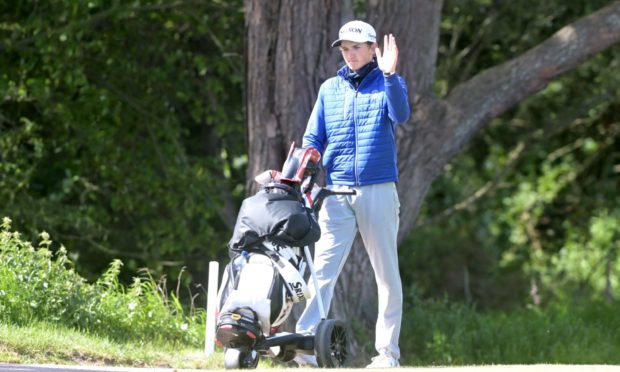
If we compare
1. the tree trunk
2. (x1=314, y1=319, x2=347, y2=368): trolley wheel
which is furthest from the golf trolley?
the tree trunk

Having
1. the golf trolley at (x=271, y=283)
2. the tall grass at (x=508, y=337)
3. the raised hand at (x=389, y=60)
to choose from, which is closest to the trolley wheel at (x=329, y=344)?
the golf trolley at (x=271, y=283)

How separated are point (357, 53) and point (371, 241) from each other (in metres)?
1.19

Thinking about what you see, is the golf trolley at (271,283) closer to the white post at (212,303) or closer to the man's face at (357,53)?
the white post at (212,303)

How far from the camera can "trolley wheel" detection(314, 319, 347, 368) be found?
25.2 ft

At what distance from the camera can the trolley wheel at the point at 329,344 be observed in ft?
25.2

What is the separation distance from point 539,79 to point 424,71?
3.22ft

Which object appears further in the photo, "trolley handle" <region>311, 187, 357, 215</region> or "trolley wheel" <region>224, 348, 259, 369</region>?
"trolley handle" <region>311, 187, 357, 215</region>

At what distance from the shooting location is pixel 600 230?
67.9 ft

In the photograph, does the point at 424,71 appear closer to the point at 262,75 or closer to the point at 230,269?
the point at 262,75

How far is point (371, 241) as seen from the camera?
8.52 meters

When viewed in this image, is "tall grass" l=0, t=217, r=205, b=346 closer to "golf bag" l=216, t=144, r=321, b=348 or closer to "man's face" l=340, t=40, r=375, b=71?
"golf bag" l=216, t=144, r=321, b=348

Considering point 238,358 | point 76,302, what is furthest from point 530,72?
point 238,358

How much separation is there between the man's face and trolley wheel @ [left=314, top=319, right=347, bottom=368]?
1621 mm

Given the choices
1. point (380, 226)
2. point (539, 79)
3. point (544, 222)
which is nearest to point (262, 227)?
point (380, 226)
